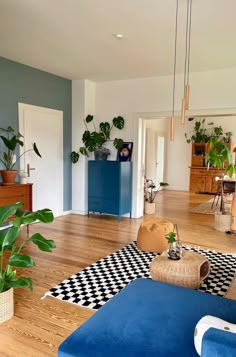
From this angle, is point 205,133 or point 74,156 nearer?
point 74,156

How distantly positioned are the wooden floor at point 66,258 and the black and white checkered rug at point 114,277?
0.11m

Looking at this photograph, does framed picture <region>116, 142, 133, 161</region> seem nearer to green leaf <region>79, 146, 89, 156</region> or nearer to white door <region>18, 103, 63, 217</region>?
green leaf <region>79, 146, 89, 156</region>

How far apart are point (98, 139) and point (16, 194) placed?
2065 millimetres

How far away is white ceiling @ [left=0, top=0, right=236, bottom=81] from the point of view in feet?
9.70

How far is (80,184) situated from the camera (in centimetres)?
631

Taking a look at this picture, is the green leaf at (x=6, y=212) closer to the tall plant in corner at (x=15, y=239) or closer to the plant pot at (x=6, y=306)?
the tall plant in corner at (x=15, y=239)

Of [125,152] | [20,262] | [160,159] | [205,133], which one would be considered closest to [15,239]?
[20,262]

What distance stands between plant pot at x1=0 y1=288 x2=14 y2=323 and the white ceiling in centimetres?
272

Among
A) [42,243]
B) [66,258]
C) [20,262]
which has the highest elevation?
[42,243]

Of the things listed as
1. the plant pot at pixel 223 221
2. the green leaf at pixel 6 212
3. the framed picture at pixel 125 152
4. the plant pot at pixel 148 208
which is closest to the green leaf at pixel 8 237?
the green leaf at pixel 6 212

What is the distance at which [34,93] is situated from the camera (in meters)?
5.30

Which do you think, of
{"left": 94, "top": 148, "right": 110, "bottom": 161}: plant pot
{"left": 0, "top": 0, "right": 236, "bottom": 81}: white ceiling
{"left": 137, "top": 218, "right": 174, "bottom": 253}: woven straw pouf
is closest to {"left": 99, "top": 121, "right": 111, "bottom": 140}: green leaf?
{"left": 94, "top": 148, "right": 110, "bottom": 161}: plant pot

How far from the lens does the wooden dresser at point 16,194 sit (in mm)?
4363

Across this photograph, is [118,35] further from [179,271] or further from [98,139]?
[179,271]
